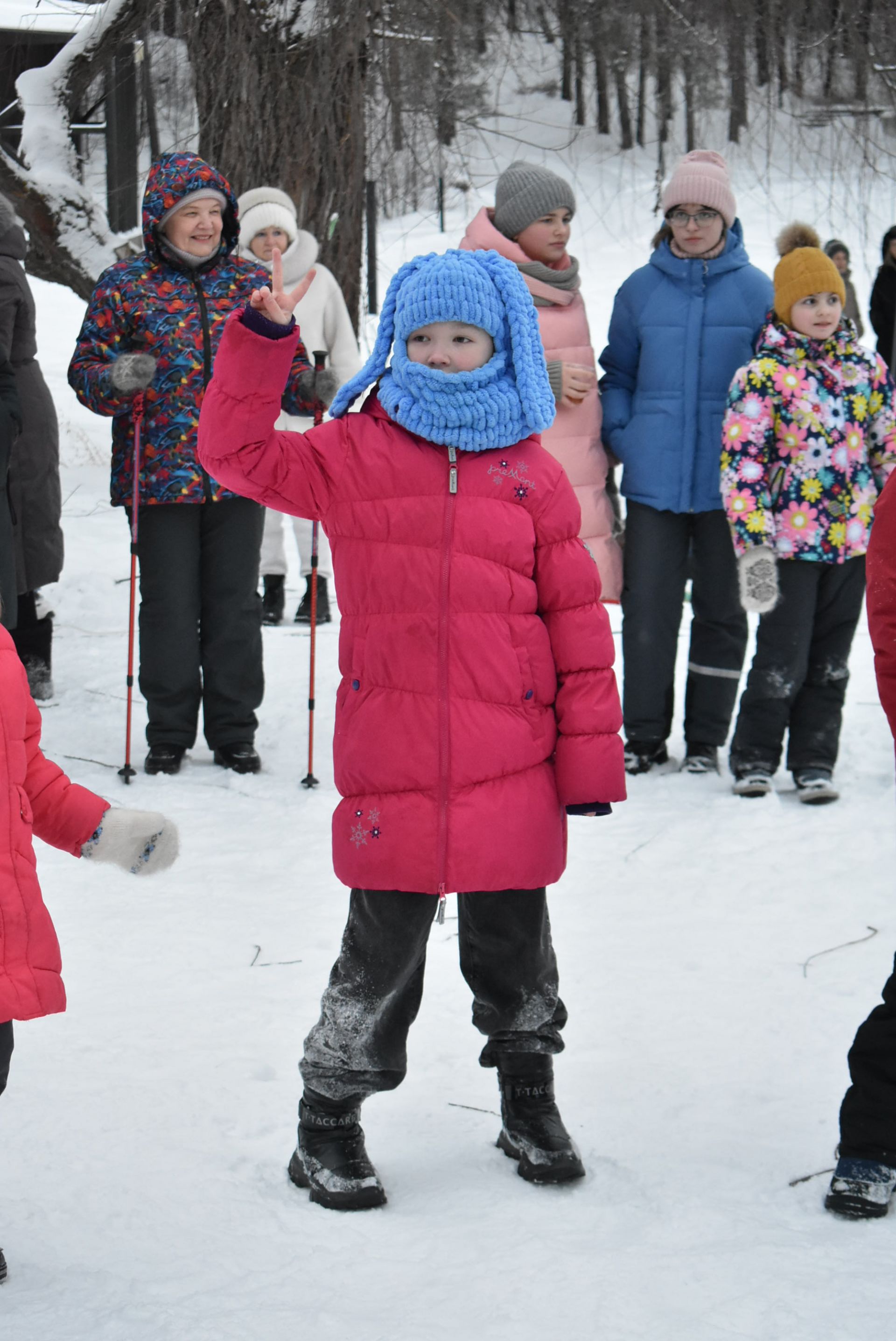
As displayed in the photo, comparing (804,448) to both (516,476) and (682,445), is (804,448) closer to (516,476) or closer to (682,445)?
(682,445)

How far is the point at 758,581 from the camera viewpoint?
491 cm

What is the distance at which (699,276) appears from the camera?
543cm

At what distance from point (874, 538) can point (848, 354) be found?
8.52 feet

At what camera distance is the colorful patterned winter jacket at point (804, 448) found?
16.5ft

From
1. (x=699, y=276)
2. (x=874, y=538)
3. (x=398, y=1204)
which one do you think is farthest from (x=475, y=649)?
(x=699, y=276)

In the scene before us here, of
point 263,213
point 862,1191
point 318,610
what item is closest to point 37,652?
point 318,610

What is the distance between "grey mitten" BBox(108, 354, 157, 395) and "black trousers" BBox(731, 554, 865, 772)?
7.03 ft

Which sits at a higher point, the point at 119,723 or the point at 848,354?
the point at 848,354

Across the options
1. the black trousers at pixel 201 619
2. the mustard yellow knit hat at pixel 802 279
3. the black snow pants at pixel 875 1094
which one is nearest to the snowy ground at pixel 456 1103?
the black snow pants at pixel 875 1094

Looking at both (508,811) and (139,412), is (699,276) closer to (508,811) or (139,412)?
(139,412)

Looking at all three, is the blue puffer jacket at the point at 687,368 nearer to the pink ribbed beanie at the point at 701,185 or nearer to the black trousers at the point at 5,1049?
the pink ribbed beanie at the point at 701,185

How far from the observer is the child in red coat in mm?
2334

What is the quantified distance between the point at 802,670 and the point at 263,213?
295cm

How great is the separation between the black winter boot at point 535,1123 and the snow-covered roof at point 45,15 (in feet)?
17.0
